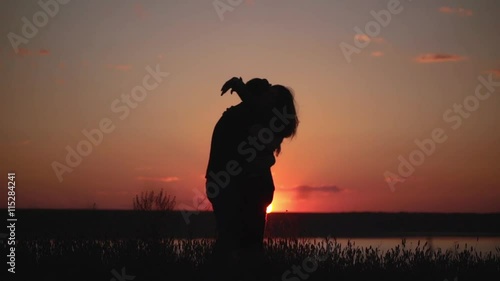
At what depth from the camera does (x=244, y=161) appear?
8.83 m

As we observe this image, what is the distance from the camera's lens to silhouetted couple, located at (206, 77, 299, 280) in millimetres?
8703

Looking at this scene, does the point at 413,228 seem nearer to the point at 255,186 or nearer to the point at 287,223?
the point at 287,223

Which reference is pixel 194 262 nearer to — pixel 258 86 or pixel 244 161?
pixel 244 161

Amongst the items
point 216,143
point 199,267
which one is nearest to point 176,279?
point 199,267

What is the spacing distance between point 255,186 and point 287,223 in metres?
4.73

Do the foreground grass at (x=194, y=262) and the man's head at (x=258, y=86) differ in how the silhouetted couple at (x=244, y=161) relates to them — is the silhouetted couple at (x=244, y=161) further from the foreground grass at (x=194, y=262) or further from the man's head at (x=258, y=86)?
the foreground grass at (x=194, y=262)

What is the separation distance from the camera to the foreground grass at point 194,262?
10.4 m

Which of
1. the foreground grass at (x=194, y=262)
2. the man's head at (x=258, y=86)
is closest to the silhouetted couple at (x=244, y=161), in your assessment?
the man's head at (x=258, y=86)

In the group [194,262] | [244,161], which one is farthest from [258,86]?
[194,262]

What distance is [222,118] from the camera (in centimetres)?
876

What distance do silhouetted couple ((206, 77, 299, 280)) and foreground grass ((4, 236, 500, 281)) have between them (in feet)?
3.99

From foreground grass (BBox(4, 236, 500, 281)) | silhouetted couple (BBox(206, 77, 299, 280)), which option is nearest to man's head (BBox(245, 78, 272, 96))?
silhouetted couple (BBox(206, 77, 299, 280))

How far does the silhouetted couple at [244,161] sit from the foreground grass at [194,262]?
1.22m

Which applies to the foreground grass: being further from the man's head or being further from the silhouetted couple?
the man's head
